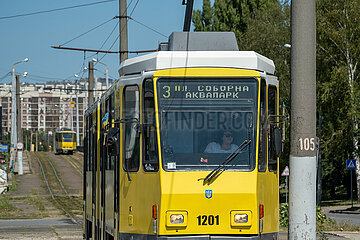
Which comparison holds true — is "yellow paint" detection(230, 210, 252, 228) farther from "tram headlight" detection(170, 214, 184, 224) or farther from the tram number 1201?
"tram headlight" detection(170, 214, 184, 224)

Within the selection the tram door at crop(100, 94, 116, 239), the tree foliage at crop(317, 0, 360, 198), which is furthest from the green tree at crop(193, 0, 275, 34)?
the tram door at crop(100, 94, 116, 239)

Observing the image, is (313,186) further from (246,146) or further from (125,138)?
(125,138)

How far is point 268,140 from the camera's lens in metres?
9.70

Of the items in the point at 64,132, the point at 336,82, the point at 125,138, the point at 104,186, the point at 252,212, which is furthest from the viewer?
the point at 64,132

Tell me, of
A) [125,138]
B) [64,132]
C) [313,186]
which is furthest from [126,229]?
[64,132]

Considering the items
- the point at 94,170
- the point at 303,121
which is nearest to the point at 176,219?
the point at 303,121

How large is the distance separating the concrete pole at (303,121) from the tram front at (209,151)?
1.56 m

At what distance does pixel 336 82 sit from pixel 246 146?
33332 mm

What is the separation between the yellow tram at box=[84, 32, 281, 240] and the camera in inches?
364

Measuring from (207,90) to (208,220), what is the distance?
165 cm

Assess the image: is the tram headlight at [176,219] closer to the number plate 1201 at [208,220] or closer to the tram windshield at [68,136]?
the number plate 1201 at [208,220]

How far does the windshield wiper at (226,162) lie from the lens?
9.29 m

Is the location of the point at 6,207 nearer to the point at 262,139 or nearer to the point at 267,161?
the point at 267,161

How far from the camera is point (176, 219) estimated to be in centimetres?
921
